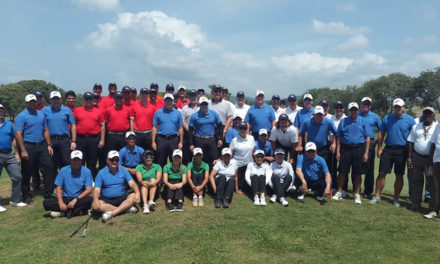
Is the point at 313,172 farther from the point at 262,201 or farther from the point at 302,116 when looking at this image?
the point at 302,116

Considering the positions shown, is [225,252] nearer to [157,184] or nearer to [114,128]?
[157,184]

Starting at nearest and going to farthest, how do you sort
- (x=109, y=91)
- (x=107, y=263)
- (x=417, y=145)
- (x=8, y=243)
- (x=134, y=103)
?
(x=107, y=263)
(x=8, y=243)
(x=417, y=145)
(x=134, y=103)
(x=109, y=91)

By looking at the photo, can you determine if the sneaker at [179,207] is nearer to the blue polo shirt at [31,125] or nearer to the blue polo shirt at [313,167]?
the blue polo shirt at [313,167]

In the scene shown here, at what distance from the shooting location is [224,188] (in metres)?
8.14

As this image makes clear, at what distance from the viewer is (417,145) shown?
294 inches

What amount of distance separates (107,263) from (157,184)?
310cm

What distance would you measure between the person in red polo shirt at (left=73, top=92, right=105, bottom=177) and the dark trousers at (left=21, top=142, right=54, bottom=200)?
0.91m

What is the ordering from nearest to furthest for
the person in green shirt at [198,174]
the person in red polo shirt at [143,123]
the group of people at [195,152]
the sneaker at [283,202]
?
the group of people at [195,152]
the sneaker at [283,202]
the person in green shirt at [198,174]
the person in red polo shirt at [143,123]

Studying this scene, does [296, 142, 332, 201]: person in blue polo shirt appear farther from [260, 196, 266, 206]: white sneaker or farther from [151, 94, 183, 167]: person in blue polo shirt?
[151, 94, 183, 167]: person in blue polo shirt

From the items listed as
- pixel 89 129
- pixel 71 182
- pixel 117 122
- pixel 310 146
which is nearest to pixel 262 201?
pixel 310 146

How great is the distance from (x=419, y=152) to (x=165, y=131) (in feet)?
22.7

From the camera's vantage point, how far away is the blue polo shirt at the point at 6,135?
7.25 m

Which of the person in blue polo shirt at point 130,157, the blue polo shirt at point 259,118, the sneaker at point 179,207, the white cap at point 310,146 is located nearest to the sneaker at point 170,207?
the sneaker at point 179,207

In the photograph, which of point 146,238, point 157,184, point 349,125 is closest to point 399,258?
point 349,125
